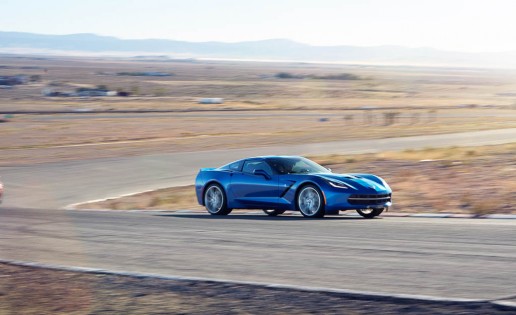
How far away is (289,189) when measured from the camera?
17.1 metres

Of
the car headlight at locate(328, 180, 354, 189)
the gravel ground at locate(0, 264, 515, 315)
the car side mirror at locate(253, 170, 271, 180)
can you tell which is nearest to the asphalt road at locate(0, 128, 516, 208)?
the car side mirror at locate(253, 170, 271, 180)

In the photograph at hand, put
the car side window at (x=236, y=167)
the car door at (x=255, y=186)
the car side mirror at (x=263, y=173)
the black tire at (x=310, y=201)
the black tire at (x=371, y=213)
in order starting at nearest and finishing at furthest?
the black tire at (x=310, y=201), the black tire at (x=371, y=213), the car door at (x=255, y=186), the car side mirror at (x=263, y=173), the car side window at (x=236, y=167)

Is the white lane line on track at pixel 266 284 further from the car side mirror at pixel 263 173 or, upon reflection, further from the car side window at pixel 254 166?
the car side window at pixel 254 166

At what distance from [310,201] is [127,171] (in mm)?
18693

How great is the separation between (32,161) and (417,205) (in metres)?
24.1

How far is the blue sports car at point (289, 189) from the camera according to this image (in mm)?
16391

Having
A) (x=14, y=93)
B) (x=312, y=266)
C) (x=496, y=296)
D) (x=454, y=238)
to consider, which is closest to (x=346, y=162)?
(x=454, y=238)

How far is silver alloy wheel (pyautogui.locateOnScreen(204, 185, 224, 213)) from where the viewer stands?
18422mm

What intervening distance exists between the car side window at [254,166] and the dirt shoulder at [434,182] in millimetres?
3186

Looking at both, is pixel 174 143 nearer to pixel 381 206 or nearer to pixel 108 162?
pixel 108 162

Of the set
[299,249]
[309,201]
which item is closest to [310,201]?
[309,201]

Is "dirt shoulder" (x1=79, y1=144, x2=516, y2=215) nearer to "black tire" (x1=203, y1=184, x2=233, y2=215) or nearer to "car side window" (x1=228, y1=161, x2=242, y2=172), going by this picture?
"car side window" (x1=228, y1=161, x2=242, y2=172)

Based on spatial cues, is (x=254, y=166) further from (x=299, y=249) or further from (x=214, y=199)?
(x=299, y=249)

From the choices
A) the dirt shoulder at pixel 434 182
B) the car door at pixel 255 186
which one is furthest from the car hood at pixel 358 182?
the dirt shoulder at pixel 434 182
